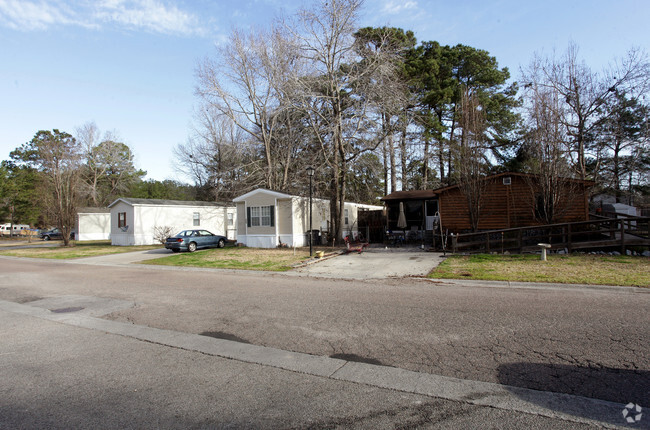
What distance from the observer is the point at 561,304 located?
267 inches

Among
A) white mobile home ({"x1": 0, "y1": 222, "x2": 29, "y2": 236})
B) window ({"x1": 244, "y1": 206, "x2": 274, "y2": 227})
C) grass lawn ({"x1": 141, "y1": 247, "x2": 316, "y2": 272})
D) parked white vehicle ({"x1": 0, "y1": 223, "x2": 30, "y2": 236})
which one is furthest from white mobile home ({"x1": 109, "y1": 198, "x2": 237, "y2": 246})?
parked white vehicle ({"x1": 0, "y1": 223, "x2": 30, "y2": 236})

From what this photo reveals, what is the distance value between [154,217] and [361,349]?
30.0 metres

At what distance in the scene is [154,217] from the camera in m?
30.7

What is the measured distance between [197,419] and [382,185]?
33.5 metres

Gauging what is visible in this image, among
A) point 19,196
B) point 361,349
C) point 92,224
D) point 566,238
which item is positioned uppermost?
point 19,196

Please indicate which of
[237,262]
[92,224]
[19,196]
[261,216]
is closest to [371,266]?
[237,262]

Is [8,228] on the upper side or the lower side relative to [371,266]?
upper

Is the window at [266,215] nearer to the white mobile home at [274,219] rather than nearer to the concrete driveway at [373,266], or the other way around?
the white mobile home at [274,219]

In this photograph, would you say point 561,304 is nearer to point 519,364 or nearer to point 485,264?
point 519,364

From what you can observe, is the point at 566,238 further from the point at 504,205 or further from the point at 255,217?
the point at 255,217

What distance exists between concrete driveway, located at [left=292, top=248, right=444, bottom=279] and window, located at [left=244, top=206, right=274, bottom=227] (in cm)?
802

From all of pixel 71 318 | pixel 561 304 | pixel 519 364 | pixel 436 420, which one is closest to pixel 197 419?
pixel 436 420

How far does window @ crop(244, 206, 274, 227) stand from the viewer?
2325 cm

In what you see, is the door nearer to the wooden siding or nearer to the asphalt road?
the wooden siding
